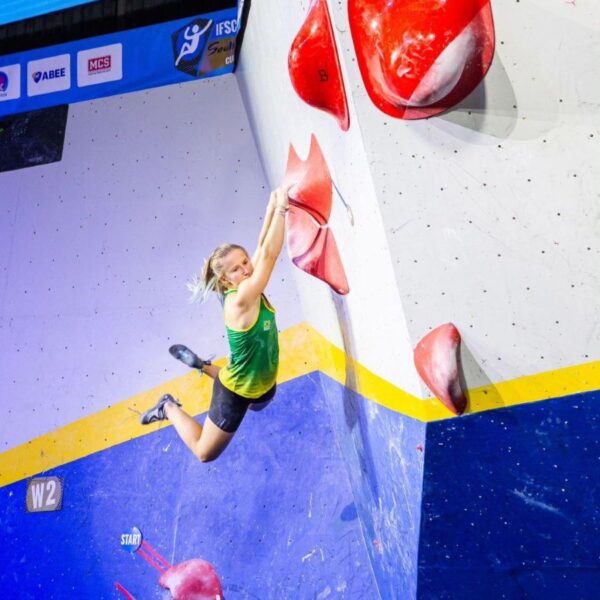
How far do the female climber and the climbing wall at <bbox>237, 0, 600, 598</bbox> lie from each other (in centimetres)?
58

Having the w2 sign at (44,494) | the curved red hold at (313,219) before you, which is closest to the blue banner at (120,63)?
the curved red hold at (313,219)

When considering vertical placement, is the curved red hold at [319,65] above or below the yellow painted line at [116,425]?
above

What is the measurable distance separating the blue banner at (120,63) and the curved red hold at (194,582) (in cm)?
215

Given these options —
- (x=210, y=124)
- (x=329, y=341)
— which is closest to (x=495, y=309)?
(x=329, y=341)

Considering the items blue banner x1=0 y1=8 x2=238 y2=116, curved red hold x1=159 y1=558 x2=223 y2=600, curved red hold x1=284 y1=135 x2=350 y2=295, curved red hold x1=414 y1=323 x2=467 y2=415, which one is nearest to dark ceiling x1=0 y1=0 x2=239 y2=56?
blue banner x1=0 y1=8 x2=238 y2=116

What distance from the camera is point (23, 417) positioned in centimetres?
337

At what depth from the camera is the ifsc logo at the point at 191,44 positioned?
3.42 m

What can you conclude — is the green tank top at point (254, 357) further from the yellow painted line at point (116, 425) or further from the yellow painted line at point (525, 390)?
the yellow painted line at point (525, 390)

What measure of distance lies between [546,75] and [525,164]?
21cm

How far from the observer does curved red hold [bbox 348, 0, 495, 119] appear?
1602mm

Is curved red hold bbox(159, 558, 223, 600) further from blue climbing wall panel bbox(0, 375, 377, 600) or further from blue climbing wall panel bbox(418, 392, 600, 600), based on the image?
blue climbing wall panel bbox(418, 392, 600, 600)

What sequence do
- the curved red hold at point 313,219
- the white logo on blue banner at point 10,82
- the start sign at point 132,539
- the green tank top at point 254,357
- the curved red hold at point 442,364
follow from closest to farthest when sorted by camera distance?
the curved red hold at point 442,364 → the curved red hold at point 313,219 → the green tank top at point 254,357 → the start sign at point 132,539 → the white logo on blue banner at point 10,82

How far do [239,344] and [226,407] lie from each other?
0.31m

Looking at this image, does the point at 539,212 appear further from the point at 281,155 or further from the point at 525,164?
the point at 281,155
